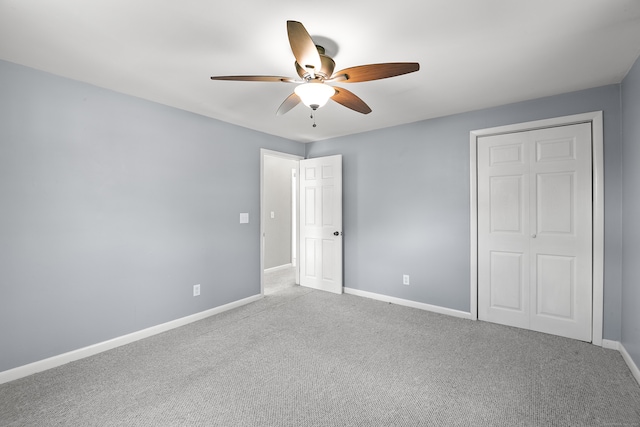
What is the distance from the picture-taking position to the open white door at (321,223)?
441cm

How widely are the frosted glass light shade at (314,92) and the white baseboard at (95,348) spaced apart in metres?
2.73

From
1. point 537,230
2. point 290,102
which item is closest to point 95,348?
point 290,102

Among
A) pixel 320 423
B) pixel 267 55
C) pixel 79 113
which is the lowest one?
pixel 320 423

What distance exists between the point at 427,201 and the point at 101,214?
3.47m

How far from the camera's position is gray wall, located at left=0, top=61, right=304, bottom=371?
7.43ft

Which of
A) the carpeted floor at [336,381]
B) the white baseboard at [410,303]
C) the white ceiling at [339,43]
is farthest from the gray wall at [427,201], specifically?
the carpeted floor at [336,381]

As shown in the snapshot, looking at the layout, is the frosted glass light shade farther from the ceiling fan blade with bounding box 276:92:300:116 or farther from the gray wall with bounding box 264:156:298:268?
the gray wall with bounding box 264:156:298:268

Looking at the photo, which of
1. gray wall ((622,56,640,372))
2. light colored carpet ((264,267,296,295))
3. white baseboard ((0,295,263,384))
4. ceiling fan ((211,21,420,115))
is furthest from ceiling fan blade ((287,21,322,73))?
light colored carpet ((264,267,296,295))

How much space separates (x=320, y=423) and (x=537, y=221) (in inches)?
110

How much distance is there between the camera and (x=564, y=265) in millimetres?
2918

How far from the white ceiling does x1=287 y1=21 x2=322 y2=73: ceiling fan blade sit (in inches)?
10.4

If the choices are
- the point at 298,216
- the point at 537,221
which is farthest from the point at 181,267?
the point at 537,221

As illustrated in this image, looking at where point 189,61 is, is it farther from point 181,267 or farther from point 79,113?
point 181,267

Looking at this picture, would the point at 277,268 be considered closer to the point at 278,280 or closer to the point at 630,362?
the point at 278,280
